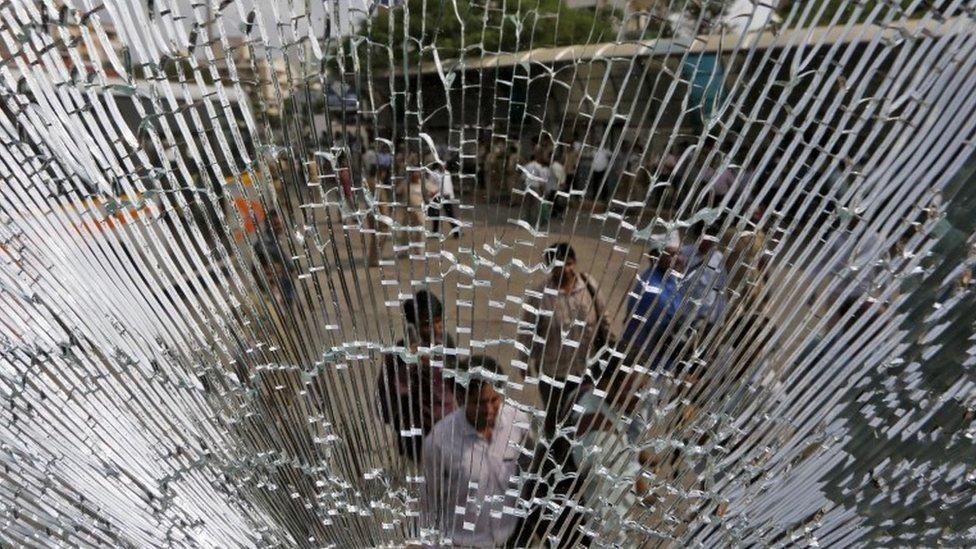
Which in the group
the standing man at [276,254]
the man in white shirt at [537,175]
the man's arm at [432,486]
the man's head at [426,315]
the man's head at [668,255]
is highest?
the man in white shirt at [537,175]

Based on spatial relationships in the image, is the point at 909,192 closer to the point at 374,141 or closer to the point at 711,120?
the point at 711,120

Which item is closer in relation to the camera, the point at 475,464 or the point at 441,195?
the point at 441,195

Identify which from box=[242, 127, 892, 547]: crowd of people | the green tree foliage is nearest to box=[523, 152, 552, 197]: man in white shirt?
box=[242, 127, 892, 547]: crowd of people

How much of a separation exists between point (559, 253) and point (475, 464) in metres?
0.34

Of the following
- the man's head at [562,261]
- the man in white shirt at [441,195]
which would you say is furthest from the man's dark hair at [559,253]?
the man in white shirt at [441,195]

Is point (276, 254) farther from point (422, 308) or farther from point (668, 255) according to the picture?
point (668, 255)

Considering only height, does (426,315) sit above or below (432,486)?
above

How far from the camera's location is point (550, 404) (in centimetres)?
92

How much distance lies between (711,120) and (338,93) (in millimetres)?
379

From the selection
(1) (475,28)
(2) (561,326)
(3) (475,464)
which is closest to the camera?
(1) (475,28)

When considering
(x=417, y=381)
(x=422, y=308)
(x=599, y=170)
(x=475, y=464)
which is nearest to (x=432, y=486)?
(x=475, y=464)

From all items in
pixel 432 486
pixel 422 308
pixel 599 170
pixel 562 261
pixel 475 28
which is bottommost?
pixel 432 486

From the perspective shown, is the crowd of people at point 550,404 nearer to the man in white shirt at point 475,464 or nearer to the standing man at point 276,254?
the man in white shirt at point 475,464

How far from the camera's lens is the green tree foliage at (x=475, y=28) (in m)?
0.73
